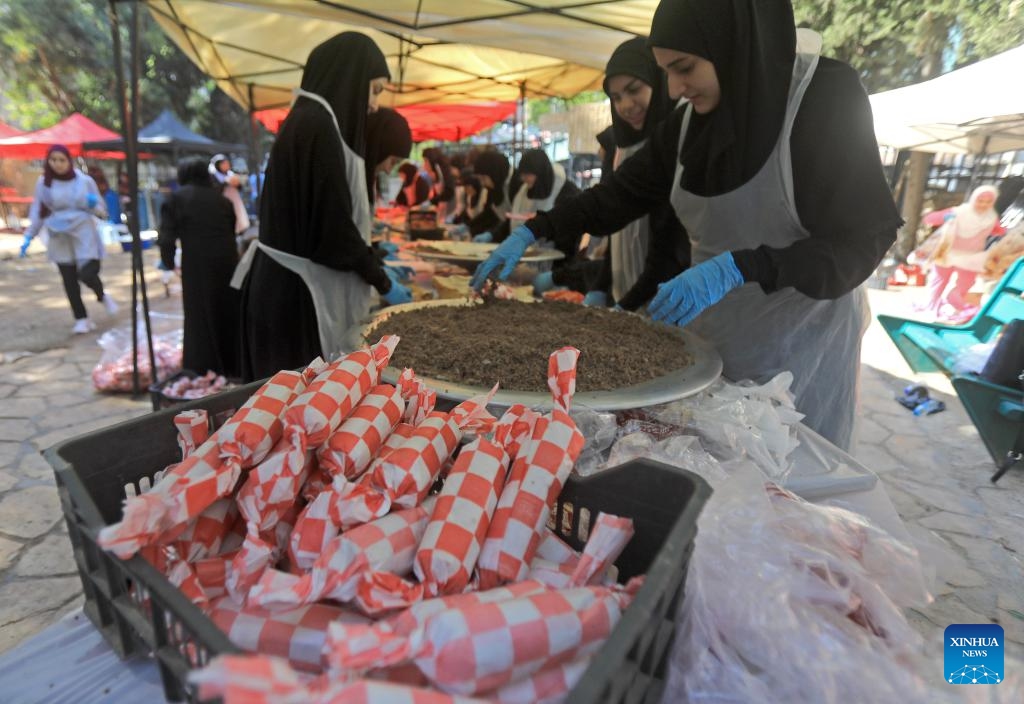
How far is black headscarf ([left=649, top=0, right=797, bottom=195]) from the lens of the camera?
60.0 inches

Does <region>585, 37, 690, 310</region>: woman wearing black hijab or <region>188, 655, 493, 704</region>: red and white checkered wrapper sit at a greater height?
<region>585, 37, 690, 310</region>: woman wearing black hijab

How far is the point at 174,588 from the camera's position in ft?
1.96

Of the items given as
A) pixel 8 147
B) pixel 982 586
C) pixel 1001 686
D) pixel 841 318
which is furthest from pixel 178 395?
pixel 8 147

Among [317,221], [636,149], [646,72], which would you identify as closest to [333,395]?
[317,221]

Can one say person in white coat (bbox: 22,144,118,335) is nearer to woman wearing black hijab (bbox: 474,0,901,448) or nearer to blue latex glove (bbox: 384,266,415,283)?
blue latex glove (bbox: 384,266,415,283)

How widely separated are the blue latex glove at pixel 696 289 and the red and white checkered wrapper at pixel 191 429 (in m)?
1.23

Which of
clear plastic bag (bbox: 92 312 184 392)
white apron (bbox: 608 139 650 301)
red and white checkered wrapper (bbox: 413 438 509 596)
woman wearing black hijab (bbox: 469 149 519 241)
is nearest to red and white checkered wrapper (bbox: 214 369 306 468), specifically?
red and white checkered wrapper (bbox: 413 438 509 596)

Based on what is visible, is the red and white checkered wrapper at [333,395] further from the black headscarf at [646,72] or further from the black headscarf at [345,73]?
the black headscarf at [646,72]

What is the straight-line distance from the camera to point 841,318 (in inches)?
68.8

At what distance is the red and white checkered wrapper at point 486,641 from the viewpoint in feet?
1.82

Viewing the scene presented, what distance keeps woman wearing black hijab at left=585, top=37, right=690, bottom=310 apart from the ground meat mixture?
0.60 m

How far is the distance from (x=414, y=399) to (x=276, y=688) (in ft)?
2.12

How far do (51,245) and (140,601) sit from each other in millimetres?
6579

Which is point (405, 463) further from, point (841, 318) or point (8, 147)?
point (8, 147)
